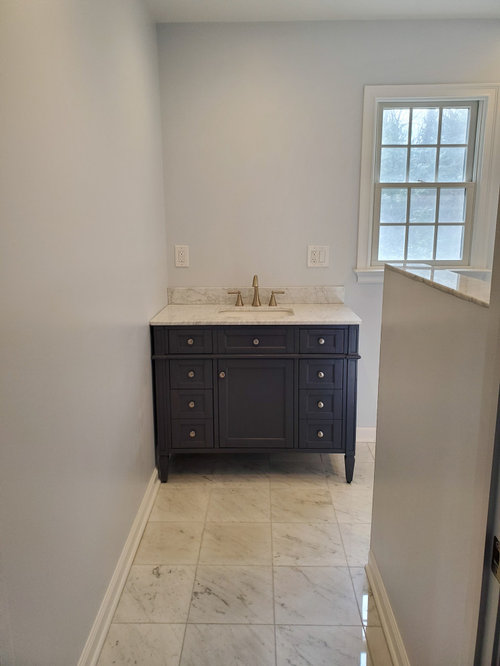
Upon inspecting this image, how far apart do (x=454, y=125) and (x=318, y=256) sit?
3.69ft

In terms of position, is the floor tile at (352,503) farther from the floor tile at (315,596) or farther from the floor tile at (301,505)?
the floor tile at (315,596)

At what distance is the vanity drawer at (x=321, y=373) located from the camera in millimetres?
2506

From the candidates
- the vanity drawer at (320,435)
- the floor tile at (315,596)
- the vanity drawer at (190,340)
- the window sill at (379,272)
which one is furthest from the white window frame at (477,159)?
the floor tile at (315,596)

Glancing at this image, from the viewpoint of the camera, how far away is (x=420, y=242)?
2.90 metres

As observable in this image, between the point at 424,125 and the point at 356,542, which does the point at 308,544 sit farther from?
the point at 424,125

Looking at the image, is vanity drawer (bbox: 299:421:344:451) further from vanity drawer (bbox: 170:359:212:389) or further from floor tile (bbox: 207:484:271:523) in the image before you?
vanity drawer (bbox: 170:359:212:389)

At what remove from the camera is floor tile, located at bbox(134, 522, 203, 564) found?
198cm

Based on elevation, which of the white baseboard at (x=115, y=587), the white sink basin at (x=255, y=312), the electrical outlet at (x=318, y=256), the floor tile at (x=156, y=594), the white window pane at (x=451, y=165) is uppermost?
the white window pane at (x=451, y=165)

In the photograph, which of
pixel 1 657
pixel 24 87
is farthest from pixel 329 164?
pixel 1 657

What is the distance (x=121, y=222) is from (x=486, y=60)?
232 centimetres

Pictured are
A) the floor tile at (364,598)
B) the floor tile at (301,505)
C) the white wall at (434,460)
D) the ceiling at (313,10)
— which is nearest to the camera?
the white wall at (434,460)

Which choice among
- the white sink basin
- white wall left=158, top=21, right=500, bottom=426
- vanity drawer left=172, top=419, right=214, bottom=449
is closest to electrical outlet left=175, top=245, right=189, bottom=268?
white wall left=158, top=21, right=500, bottom=426

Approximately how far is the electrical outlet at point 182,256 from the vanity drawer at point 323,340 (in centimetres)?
93

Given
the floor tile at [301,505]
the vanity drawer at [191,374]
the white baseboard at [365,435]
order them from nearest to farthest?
1. the floor tile at [301,505]
2. the vanity drawer at [191,374]
3. the white baseboard at [365,435]
